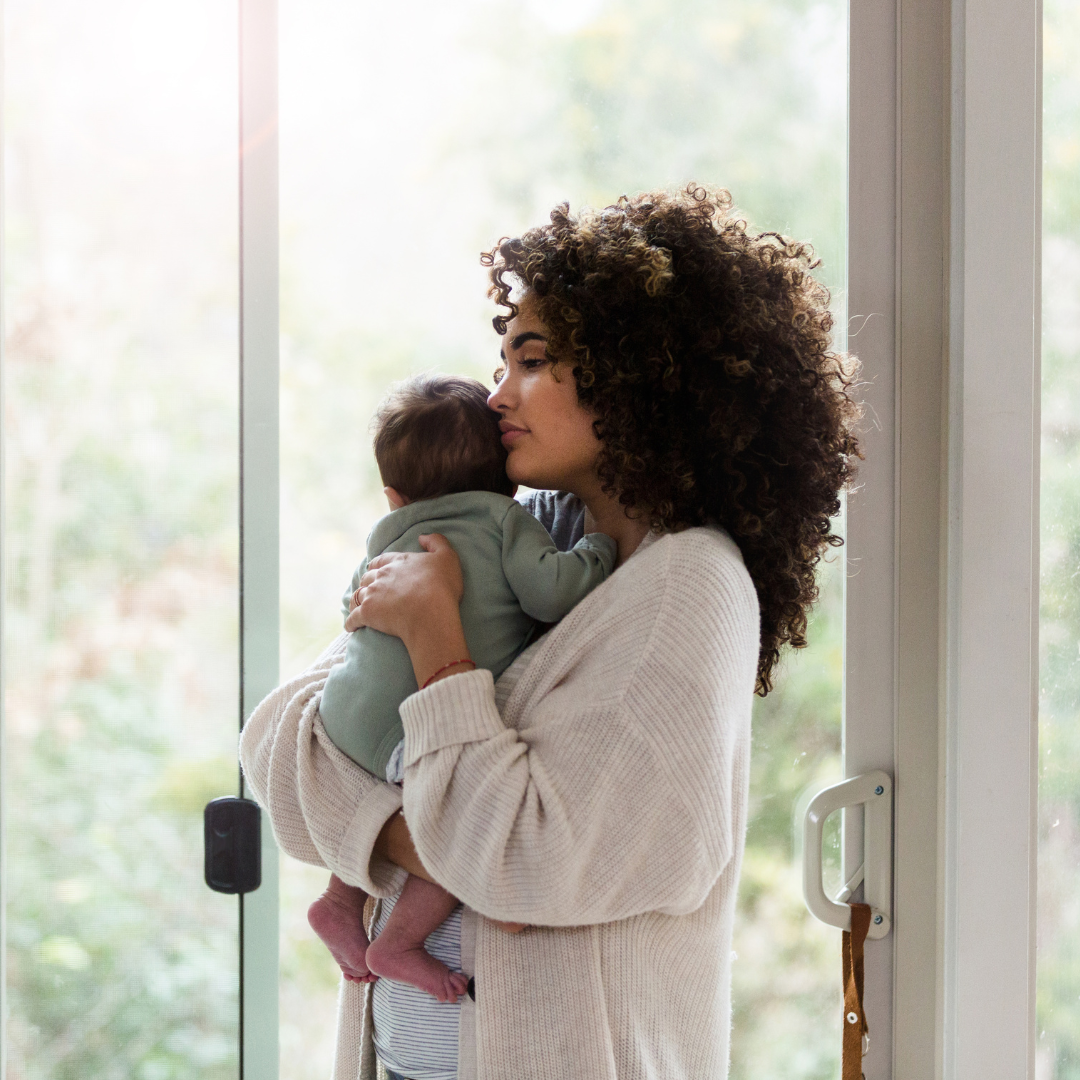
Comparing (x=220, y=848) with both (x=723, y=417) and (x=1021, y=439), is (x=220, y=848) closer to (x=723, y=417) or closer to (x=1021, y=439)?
(x=723, y=417)

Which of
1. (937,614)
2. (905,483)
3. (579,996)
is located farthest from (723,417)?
(579,996)

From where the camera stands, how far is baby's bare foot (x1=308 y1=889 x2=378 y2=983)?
1110 mm

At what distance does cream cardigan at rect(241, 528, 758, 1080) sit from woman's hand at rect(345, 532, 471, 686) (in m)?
0.06

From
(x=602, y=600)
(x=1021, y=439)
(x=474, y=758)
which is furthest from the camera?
(x=1021, y=439)

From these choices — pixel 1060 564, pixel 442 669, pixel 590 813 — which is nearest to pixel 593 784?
pixel 590 813

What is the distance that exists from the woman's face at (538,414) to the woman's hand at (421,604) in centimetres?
15

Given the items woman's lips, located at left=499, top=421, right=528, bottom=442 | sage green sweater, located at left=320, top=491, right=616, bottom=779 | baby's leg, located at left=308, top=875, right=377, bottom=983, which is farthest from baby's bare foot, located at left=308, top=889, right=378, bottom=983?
woman's lips, located at left=499, top=421, right=528, bottom=442

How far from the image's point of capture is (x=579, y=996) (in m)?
0.98

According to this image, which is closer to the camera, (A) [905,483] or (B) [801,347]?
(B) [801,347]

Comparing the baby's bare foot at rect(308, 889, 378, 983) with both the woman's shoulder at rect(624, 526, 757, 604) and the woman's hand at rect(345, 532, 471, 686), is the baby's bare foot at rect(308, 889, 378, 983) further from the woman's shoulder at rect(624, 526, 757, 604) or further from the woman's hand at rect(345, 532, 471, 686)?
the woman's shoulder at rect(624, 526, 757, 604)

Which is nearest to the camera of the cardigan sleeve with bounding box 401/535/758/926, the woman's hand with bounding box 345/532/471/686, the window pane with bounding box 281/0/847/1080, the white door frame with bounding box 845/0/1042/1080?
the cardigan sleeve with bounding box 401/535/758/926

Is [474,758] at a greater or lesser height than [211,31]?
lesser

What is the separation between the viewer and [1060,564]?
1331mm

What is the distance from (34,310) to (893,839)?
148 cm
